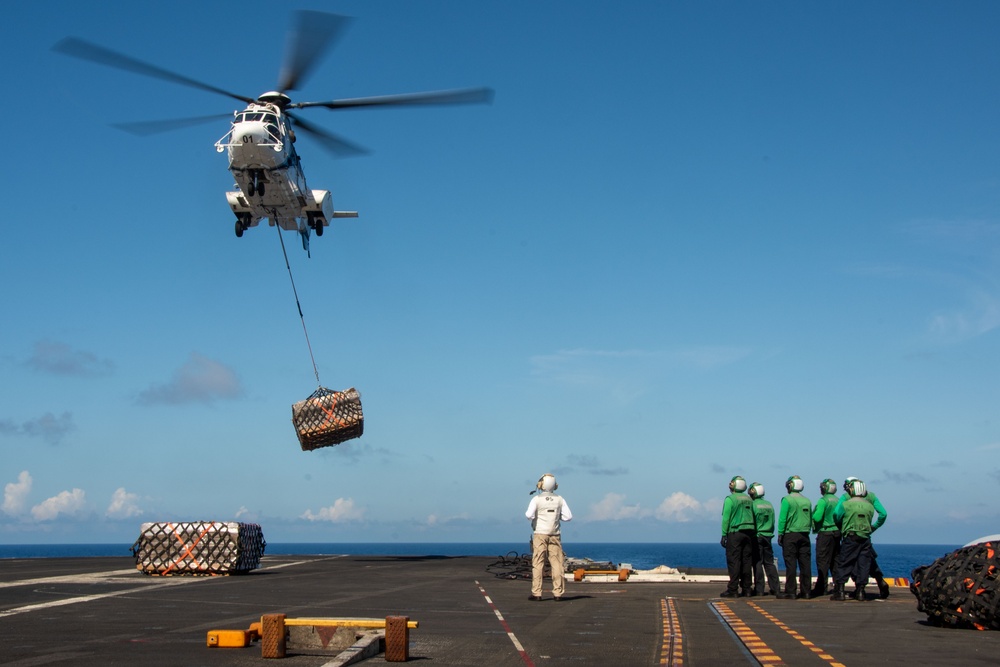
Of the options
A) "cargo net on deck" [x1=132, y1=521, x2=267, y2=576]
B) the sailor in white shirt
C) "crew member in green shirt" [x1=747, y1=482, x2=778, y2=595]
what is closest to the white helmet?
the sailor in white shirt

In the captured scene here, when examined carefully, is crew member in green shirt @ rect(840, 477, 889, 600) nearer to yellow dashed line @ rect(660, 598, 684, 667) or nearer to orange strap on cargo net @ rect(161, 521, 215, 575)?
yellow dashed line @ rect(660, 598, 684, 667)

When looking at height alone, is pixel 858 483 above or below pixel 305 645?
above

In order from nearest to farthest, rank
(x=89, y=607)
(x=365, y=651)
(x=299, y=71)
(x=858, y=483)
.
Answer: (x=365, y=651), (x=89, y=607), (x=858, y=483), (x=299, y=71)

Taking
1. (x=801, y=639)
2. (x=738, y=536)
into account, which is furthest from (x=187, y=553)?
(x=801, y=639)

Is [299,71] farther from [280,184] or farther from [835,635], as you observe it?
[835,635]

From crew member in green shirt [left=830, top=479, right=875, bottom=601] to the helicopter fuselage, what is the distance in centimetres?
1742

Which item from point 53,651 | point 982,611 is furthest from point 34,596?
point 982,611

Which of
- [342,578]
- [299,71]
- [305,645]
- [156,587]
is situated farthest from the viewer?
[299,71]

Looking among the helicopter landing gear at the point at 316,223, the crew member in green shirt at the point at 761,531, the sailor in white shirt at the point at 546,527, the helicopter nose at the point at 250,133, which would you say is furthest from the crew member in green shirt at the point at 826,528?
the helicopter landing gear at the point at 316,223

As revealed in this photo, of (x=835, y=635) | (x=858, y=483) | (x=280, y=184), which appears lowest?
(x=835, y=635)

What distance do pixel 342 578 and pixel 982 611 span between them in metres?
17.4

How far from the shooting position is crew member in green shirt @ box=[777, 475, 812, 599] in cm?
2006

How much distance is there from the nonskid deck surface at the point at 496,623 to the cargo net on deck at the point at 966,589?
28 cm

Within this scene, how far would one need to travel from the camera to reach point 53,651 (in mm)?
10555
